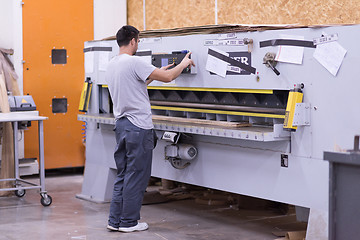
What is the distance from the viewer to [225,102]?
172 inches

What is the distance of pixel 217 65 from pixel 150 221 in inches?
58.0

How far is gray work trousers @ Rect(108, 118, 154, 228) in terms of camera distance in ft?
14.1

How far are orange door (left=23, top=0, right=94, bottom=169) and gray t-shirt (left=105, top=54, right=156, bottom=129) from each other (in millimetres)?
2968

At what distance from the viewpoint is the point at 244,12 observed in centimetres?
577

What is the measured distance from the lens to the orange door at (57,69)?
6969mm

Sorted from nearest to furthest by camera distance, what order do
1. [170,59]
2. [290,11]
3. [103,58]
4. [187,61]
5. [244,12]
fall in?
1. [187,61]
2. [170,59]
3. [290,11]
4. [103,58]
5. [244,12]

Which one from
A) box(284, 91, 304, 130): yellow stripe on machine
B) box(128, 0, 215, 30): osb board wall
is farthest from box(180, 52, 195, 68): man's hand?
box(128, 0, 215, 30): osb board wall

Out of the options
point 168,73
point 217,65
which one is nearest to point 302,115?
point 217,65

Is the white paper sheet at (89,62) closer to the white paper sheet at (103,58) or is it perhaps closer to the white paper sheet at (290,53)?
the white paper sheet at (103,58)

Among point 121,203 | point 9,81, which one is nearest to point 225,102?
point 121,203

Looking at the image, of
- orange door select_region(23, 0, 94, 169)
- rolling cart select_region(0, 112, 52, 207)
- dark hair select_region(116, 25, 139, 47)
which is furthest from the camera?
orange door select_region(23, 0, 94, 169)

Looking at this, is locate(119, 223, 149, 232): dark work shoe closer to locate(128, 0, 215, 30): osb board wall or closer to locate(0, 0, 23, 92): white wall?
locate(128, 0, 215, 30): osb board wall

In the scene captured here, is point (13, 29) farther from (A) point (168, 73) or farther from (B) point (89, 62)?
(A) point (168, 73)

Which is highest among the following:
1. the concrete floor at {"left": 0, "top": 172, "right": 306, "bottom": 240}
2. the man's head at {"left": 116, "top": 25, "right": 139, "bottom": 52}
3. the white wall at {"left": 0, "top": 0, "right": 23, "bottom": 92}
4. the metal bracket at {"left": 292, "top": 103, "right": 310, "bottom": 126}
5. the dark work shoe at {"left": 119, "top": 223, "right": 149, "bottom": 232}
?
the white wall at {"left": 0, "top": 0, "right": 23, "bottom": 92}
